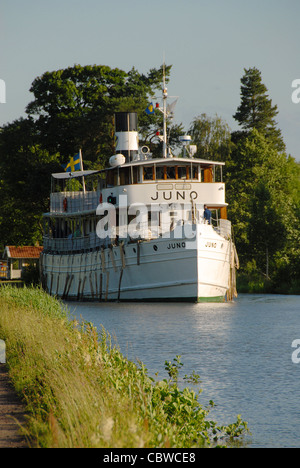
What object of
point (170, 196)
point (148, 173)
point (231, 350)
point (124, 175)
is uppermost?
point (124, 175)

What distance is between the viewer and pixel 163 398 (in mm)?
11859

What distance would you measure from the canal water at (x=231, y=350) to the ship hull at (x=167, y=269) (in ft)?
2.61

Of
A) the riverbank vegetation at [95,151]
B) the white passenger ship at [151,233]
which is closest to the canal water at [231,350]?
the white passenger ship at [151,233]

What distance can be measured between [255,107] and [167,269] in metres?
53.1

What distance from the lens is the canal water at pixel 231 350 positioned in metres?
13.6

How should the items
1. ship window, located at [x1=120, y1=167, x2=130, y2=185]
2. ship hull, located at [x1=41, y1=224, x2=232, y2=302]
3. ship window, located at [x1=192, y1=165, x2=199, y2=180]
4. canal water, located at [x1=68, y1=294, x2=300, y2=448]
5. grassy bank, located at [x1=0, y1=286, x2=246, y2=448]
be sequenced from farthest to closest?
ship window, located at [x1=120, y1=167, x2=130, y2=185]
ship window, located at [x1=192, y1=165, x2=199, y2=180]
ship hull, located at [x1=41, y1=224, x2=232, y2=302]
canal water, located at [x1=68, y1=294, x2=300, y2=448]
grassy bank, located at [x1=0, y1=286, x2=246, y2=448]

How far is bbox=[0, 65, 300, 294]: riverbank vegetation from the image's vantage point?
64188 mm

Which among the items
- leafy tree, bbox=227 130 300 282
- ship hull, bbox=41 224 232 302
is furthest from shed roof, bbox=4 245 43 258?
ship hull, bbox=41 224 232 302

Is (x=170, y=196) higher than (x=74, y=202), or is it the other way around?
(x=74, y=202)

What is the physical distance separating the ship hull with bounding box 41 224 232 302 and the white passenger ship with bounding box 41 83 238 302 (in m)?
0.05

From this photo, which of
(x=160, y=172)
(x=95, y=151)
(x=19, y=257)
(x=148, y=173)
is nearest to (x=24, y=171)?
(x=95, y=151)

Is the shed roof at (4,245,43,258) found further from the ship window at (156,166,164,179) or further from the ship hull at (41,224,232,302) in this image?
the ship window at (156,166,164,179)

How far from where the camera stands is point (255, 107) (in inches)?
3410

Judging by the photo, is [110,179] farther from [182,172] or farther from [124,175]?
[182,172]
